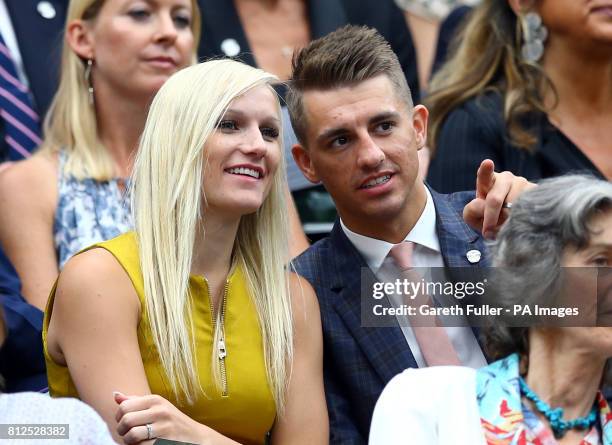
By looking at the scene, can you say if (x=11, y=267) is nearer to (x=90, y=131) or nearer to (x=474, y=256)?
(x=90, y=131)

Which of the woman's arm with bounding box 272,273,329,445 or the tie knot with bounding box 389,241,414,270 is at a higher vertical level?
the tie knot with bounding box 389,241,414,270

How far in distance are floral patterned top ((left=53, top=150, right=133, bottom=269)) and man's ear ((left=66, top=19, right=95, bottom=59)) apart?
1.50 ft

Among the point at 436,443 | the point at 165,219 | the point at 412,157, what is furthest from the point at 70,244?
the point at 436,443

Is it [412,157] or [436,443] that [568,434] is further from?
[412,157]

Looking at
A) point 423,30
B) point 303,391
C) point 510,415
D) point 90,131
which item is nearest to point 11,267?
point 90,131

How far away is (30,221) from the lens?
12.5ft

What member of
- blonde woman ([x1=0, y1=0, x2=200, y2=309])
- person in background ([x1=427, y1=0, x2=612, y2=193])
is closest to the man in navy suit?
person in background ([x1=427, y1=0, x2=612, y2=193])

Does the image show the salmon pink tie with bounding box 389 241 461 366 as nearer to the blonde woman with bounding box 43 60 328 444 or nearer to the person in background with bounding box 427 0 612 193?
the blonde woman with bounding box 43 60 328 444

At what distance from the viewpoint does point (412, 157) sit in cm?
333

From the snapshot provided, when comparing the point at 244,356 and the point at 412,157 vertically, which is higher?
the point at 412,157

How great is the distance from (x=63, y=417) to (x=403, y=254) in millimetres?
1139

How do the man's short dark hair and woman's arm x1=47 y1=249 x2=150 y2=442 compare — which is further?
the man's short dark hair

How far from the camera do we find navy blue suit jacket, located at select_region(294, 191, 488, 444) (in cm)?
310

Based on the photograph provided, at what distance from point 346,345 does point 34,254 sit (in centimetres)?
110
